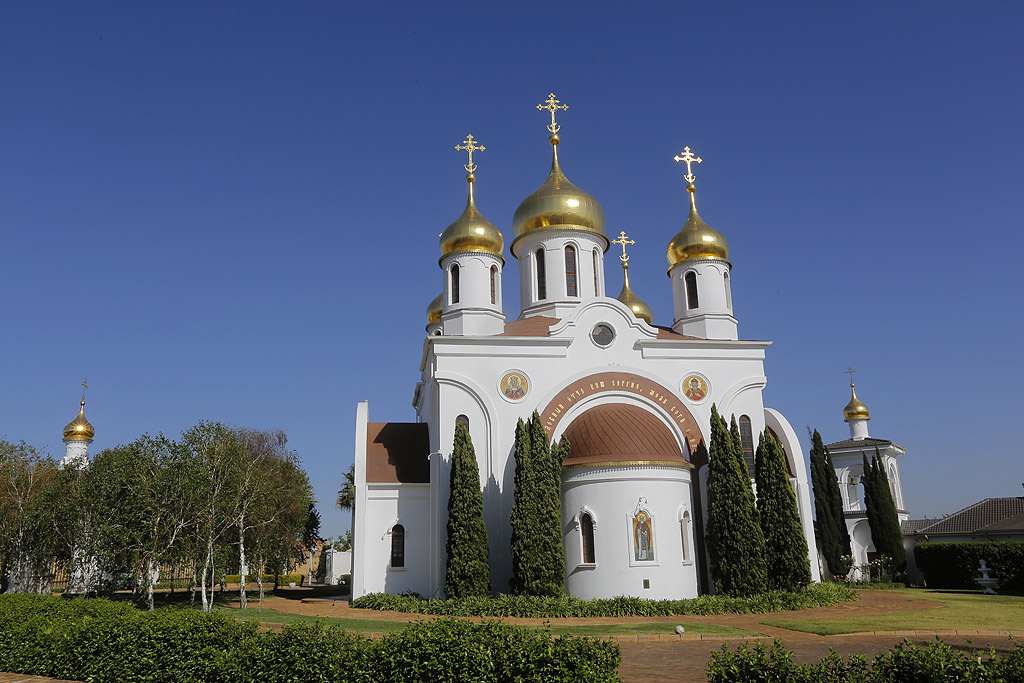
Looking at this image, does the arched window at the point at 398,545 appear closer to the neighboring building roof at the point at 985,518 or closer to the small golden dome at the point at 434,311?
the small golden dome at the point at 434,311

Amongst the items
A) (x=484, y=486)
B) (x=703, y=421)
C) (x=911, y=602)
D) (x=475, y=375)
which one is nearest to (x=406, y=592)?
(x=484, y=486)

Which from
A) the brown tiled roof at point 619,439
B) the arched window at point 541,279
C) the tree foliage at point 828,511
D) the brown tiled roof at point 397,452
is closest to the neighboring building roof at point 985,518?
the tree foliage at point 828,511

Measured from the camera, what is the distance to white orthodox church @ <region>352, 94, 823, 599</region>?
20.4 m

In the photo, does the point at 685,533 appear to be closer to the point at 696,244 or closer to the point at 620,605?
the point at 620,605

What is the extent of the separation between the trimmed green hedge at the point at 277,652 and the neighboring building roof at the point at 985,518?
84.5ft

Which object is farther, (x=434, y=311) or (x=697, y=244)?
(x=434, y=311)

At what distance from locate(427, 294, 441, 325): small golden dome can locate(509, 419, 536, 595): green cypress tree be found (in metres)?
15.7

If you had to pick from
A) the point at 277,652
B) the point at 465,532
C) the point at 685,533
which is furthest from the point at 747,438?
the point at 277,652

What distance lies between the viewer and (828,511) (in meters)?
29.4

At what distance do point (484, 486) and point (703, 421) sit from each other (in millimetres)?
7689

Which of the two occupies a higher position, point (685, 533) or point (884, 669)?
point (685, 533)

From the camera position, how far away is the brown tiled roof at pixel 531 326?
2477cm

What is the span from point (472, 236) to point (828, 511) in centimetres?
1821

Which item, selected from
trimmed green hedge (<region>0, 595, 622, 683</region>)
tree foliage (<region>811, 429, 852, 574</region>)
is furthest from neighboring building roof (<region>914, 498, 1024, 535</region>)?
trimmed green hedge (<region>0, 595, 622, 683</region>)
